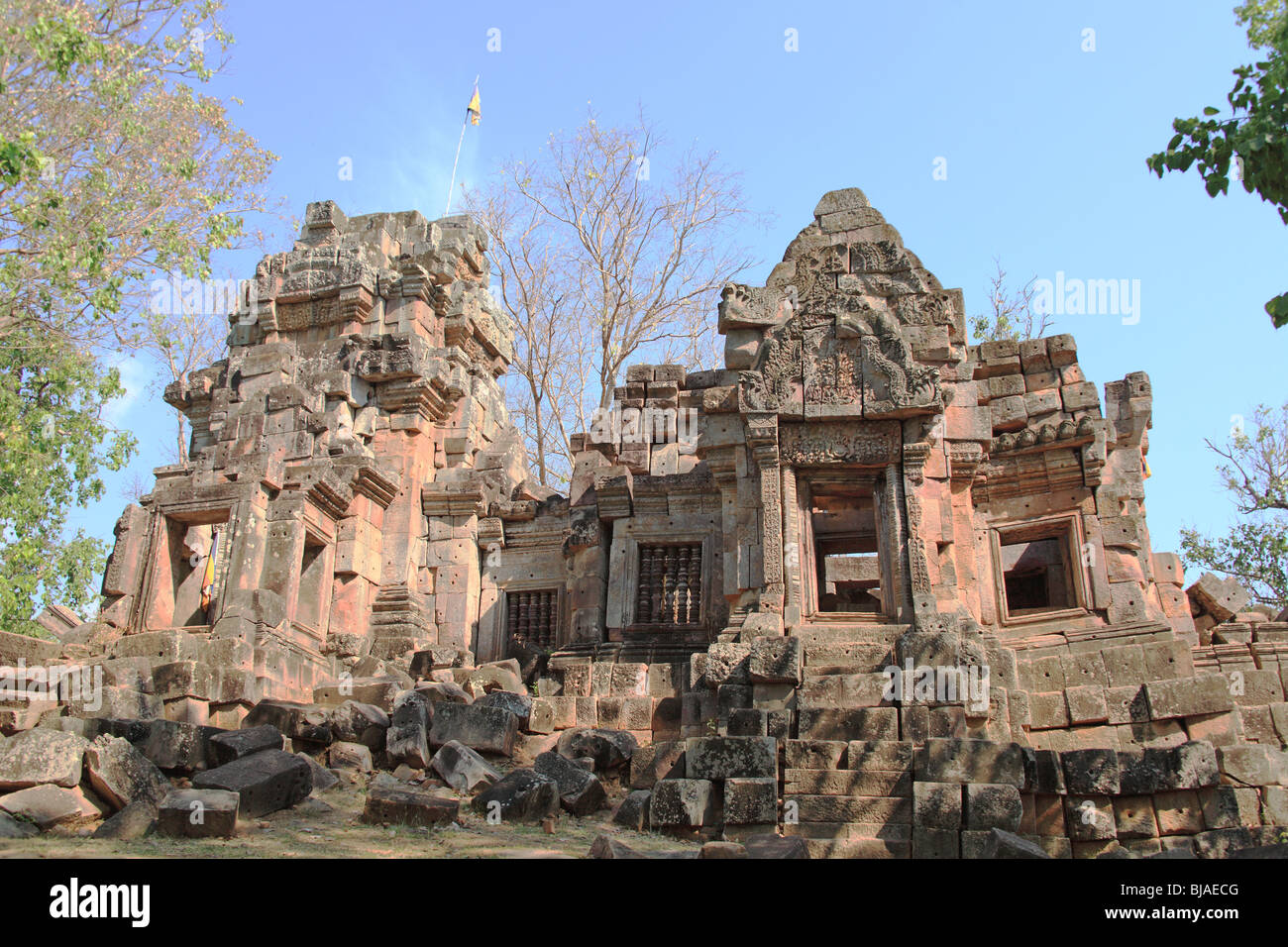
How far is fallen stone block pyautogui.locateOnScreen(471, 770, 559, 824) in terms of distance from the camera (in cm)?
808

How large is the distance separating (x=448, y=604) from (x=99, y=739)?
7314mm

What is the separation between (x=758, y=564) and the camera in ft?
38.2

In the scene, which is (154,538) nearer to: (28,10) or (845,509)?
(28,10)

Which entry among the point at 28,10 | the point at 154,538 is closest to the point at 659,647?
the point at 154,538

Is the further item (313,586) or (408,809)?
(313,586)

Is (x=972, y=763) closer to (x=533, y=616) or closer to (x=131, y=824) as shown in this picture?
(x=131, y=824)

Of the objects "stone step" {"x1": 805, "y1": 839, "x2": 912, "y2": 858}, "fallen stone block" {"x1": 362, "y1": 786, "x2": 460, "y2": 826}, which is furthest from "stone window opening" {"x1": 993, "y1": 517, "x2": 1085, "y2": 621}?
"fallen stone block" {"x1": 362, "y1": 786, "x2": 460, "y2": 826}

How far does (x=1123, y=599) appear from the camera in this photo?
41.6 feet

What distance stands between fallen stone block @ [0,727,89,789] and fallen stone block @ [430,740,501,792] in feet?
8.58

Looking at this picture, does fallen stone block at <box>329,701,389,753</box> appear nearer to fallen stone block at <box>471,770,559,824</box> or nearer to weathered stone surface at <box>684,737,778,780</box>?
fallen stone block at <box>471,770,559,824</box>

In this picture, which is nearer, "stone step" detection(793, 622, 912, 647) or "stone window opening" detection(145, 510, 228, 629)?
"stone step" detection(793, 622, 912, 647)

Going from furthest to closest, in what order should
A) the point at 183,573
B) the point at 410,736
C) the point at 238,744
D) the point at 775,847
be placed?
1. the point at 183,573
2. the point at 410,736
3. the point at 238,744
4. the point at 775,847

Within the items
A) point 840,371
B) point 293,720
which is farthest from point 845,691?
point 293,720

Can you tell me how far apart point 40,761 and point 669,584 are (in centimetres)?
757
